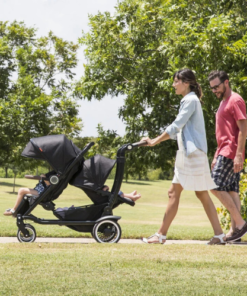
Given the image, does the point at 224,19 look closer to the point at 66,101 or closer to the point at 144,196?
the point at 66,101

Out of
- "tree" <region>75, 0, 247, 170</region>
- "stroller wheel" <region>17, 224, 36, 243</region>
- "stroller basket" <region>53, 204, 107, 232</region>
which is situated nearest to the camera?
"stroller basket" <region>53, 204, 107, 232</region>

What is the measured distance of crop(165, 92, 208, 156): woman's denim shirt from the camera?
5.93m

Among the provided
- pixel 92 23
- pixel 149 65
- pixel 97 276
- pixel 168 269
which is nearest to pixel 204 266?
pixel 168 269

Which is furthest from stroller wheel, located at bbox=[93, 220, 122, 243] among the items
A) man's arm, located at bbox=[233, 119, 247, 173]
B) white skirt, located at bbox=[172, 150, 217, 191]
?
man's arm, located at bbox=[233, 119, 247, 173]

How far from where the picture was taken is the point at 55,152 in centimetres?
632

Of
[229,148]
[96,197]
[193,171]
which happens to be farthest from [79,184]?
[229,148]

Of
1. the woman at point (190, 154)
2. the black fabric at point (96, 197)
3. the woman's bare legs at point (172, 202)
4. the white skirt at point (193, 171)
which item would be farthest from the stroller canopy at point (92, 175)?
the white skirt at point (193, 171)

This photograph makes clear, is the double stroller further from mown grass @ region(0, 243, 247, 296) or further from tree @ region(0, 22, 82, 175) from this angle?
tree @ region(0, 22, 82, 175)

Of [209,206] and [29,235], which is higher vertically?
[209,206]

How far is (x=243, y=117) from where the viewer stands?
6375 millimetres

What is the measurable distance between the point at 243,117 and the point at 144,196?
113 ft

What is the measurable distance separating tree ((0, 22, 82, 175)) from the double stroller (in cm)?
1979

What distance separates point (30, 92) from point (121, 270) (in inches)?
905

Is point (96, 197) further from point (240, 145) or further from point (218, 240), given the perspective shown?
point (240, 145)
